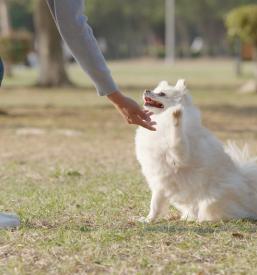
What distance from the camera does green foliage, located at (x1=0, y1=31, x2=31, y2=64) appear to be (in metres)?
26.7

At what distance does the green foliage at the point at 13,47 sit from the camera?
2667 cm

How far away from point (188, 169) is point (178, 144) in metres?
0.20

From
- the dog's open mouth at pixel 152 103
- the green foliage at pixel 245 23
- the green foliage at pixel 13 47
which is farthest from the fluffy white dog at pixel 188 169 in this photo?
the green foliage at pixel 13 47

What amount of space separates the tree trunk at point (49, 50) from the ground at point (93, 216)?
28.8ft

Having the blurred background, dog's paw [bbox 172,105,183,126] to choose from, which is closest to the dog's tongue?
dog's paw [bbox 172,105,183,126]

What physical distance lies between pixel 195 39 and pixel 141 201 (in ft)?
214

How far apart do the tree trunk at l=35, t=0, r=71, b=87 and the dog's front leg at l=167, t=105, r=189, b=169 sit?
52.6ft

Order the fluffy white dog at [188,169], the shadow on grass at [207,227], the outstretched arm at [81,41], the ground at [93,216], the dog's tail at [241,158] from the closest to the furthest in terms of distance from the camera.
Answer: the ground at [93,216] < the outstretched arm at [81,41] < the shadow on grass at [207,227] < the fluffy white dog at [188,169] < the dog's tail at [241,158]

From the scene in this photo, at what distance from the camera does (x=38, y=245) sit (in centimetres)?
421

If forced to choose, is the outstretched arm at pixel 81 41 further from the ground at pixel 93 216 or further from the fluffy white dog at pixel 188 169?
the ground at pixel 93 216

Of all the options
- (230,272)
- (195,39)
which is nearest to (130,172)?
(230,272)

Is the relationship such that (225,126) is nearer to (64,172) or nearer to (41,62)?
(64,172)

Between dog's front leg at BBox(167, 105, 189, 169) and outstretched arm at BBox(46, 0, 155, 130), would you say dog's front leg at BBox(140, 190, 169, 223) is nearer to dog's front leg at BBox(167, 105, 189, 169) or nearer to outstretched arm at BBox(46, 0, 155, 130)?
dog's front leg at BBox(167, 105, 189, 169)

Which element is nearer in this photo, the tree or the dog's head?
the dog's head
